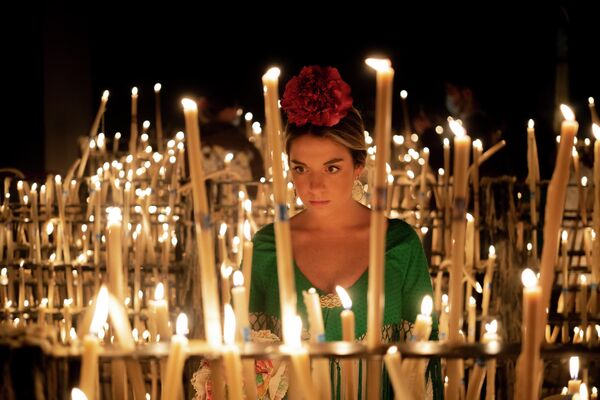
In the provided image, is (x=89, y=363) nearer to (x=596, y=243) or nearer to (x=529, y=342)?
(x=529, y=342)

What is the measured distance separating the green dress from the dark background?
3.96 metres

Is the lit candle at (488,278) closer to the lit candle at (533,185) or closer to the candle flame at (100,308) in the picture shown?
the lit candle at (533,185)

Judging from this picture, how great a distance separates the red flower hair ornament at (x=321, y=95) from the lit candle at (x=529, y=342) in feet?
2.09

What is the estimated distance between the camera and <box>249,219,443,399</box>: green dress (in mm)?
1509

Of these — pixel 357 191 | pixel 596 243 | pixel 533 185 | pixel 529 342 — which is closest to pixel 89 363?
pixel 529 342

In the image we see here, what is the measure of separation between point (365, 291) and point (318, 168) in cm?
24

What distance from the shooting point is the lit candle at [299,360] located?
77 cm

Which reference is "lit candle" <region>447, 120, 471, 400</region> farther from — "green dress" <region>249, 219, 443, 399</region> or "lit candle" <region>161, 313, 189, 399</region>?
"green dress" <region>249, 219, 443, 399</region>

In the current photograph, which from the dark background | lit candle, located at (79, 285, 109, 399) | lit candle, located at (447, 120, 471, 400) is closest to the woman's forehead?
lit candle, located at (447, 120, 471, 400)

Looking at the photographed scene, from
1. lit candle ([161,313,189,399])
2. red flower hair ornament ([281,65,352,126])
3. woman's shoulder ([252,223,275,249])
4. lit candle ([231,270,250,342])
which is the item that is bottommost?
lit candle ([161,313,189,399])

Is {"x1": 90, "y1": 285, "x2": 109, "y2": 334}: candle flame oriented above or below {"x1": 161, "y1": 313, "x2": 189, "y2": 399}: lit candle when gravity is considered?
above

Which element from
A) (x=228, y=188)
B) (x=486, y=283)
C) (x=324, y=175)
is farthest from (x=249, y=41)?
(x=324, y=175)

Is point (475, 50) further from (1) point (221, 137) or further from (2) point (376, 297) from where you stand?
(2) point (376, 297)

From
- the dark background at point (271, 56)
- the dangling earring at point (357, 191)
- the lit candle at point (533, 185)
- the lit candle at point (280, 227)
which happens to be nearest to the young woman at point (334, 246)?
the dangling earring at point (357, 191)
